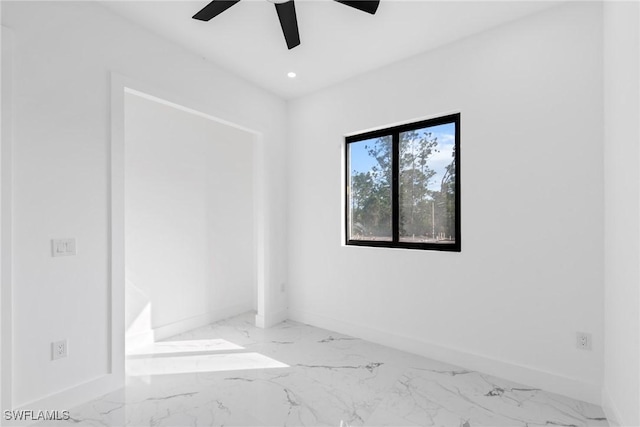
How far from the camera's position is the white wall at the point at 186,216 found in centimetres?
294

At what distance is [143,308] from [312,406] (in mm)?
2000

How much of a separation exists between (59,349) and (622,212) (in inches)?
132

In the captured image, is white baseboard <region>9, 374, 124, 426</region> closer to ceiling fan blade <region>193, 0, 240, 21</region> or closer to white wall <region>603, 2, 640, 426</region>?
ceiling fan blade <region>193, 0, 240, 21</region>

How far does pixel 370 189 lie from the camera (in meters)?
3.15

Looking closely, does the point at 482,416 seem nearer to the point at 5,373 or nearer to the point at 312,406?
the point at 312,406

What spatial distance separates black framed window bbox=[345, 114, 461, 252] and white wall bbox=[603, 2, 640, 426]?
931 mm

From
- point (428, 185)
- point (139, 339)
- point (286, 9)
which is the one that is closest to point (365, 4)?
point (286, 9)

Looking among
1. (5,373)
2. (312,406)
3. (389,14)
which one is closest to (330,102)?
(389,14)

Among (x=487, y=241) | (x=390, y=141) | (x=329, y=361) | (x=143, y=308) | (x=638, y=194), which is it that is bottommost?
(x=329, y=361)

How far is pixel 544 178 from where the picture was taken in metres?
2.10

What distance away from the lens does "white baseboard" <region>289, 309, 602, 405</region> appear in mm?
1962

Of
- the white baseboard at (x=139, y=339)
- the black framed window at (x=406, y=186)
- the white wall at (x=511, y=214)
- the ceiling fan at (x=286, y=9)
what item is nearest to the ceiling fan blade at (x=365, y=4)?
the ceiling fan at (x=286, y=9)

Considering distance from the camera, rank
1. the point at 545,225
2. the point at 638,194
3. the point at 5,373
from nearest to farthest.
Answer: the point at 638,194 → the point at 5,373 → the point at 545,225

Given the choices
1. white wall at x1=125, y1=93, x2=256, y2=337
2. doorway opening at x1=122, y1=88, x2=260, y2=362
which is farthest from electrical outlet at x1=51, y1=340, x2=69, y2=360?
white wall at x1=125, y1=93, x2=256, y2=337
